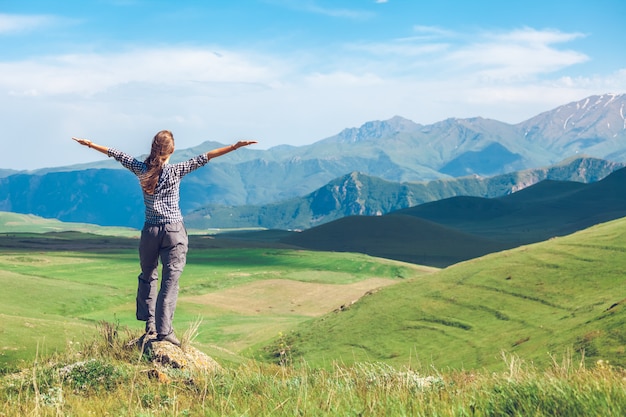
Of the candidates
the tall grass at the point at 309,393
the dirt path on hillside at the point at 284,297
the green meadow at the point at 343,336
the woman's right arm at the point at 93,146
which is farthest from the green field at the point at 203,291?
the tall grass at the point at 309,393

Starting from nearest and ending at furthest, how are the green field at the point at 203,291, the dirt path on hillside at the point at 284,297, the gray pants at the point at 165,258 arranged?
the gray pants at the point at 165,258 → the green field at the point at 203,291 → the dirt path on hillside at the point at 284,297

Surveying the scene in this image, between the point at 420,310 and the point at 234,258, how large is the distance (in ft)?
318

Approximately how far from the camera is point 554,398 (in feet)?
25.9

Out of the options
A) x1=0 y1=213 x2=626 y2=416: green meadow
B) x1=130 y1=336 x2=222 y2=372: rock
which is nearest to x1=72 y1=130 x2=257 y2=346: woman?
x1=130 y1=336 x2=222 y2=372: rock

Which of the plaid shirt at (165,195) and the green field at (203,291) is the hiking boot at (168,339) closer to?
the plaid shirt at (165,195)

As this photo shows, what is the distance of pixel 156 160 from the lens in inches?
544

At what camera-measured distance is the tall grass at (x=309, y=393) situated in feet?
25.8

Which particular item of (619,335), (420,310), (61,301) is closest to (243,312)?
(61,301)

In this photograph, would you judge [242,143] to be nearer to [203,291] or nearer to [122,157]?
[122,157]

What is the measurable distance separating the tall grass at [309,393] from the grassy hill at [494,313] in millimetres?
20765

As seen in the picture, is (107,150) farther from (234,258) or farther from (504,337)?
(234,258)

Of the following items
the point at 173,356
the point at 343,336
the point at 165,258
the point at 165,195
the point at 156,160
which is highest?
the point at 156,160

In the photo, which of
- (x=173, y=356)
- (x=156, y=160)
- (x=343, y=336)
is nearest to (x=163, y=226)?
(x=156, y=160)

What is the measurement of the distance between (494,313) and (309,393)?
37.9 metres
